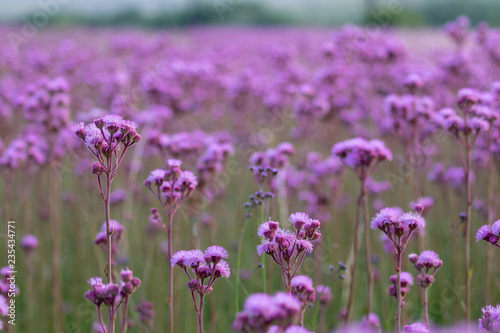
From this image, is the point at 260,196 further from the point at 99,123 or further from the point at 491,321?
the point at 491,321

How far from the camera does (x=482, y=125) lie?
A: 114 inches

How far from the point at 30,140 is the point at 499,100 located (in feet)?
11.7

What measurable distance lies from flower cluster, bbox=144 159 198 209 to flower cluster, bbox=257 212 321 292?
581 millimetres

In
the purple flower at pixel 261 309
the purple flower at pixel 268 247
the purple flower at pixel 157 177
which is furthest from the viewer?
the purple flower at pixel 157 177

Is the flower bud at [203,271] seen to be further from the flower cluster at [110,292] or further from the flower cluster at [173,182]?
the flower cluster at [173,182]

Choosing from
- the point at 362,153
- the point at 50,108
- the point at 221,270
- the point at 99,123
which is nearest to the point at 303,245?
the point at 221,270

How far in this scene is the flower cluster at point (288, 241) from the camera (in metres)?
1.78

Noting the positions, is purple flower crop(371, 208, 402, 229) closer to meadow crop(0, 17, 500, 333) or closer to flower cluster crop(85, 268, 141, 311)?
meadow crop(0, 17, 500, 333)

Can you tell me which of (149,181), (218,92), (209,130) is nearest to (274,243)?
(149,181)

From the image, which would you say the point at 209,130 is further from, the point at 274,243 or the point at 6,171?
the point at 274,243

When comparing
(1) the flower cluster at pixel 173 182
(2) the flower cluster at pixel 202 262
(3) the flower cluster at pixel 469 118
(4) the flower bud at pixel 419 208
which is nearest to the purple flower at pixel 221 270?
(2) the flower cluster at pixel 202 262

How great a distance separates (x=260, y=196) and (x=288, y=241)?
0.66 metres

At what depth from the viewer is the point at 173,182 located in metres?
2.29

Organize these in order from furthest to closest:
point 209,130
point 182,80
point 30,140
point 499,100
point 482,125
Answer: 1. point 209,130
2. point 182,80
3. point 30,140
4. point 499,100
5. point 482,125
